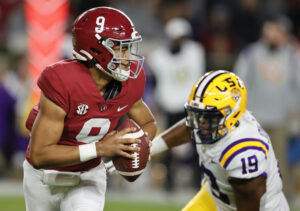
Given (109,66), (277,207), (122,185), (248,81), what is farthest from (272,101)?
(109,66)

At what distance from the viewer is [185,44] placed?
7.25 meters

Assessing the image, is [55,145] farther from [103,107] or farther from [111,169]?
[111,169]

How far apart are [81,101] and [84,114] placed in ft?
0.28

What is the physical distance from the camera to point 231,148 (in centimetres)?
346

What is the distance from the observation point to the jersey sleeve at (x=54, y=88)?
3.20 metres

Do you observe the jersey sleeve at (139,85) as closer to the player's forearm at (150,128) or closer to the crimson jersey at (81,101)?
the crimson jersey at (81,101)

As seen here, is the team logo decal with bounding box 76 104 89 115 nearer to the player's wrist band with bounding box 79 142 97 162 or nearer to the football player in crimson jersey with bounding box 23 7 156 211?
the football player in crimson jersey with bounding box 23 7 156 211

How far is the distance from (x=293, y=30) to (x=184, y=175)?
9.66 ft

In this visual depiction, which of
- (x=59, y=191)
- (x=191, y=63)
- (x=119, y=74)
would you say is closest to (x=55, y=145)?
(x=59, y=191)

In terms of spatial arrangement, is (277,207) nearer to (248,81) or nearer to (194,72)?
(248,81)

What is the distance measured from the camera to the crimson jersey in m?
3.24

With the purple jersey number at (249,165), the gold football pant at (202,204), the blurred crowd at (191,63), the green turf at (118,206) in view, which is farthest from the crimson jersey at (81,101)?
the blurred crowd at (191,63)

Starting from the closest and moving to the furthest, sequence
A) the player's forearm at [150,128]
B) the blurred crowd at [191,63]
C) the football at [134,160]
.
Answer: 1. the football at [134,160]
2. the player's forearm at [150,128]
3. the blurred crowd at [191,63]

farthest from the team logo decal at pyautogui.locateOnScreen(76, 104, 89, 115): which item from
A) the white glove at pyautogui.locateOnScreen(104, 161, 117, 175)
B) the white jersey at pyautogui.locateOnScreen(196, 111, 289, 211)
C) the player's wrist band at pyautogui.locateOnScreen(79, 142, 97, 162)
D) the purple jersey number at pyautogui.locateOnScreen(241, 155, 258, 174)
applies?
the purple jersey number at pyautogui.locateOnScreen(241, 155, 258, 174)
